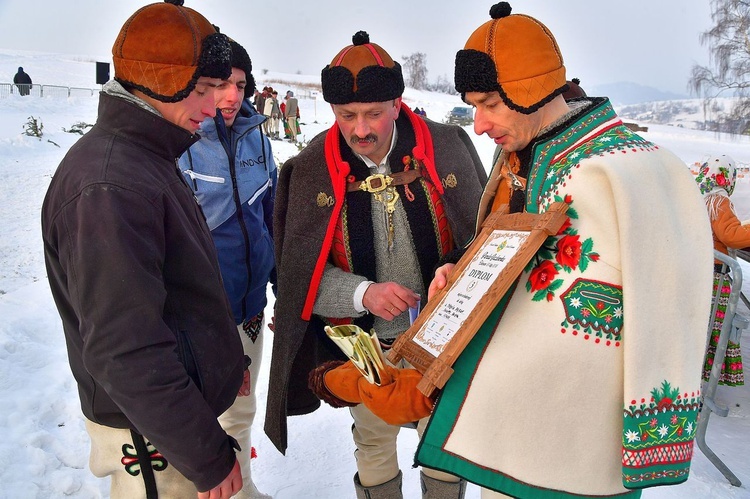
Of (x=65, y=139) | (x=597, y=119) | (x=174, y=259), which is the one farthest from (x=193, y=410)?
(x=65, y=139)

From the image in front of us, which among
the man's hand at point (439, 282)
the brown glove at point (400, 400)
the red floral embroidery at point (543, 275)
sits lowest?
the brown glove at point (400, 400)

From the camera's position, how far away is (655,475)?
1452mm

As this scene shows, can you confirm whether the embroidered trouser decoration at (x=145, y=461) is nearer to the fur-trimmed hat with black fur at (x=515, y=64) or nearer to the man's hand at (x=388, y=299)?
the man's hand at (x=388, y=299)

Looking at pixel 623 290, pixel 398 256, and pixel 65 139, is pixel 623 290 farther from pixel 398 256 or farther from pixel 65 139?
pixel 65 139

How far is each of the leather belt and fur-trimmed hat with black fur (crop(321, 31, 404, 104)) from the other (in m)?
0.34

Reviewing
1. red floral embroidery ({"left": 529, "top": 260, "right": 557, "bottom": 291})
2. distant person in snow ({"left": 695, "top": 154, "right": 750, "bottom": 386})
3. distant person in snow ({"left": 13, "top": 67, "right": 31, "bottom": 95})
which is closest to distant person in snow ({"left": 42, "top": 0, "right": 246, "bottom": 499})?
red floral embroidery ({"left": 529, "top": 260, "right": 557, "bottom": 291})

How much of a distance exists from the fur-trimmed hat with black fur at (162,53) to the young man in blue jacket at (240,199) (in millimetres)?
940

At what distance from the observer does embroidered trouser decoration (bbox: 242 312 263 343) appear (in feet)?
9.78

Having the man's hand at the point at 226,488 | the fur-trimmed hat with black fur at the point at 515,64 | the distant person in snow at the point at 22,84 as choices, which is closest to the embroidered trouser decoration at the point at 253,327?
the man's hand at the point at 226,488

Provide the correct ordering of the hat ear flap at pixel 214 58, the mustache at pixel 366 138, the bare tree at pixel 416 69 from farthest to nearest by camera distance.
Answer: the bare tree at pixel 416 69
the mustache at pixel 366 138
the hat ear flap at pixel 214 58

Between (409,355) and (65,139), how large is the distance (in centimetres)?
1495

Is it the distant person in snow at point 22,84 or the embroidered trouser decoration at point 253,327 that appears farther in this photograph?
the distant person in snow at point 22,84

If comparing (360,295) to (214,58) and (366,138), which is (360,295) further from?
(214,58)

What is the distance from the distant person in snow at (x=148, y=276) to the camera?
1.46 metres
